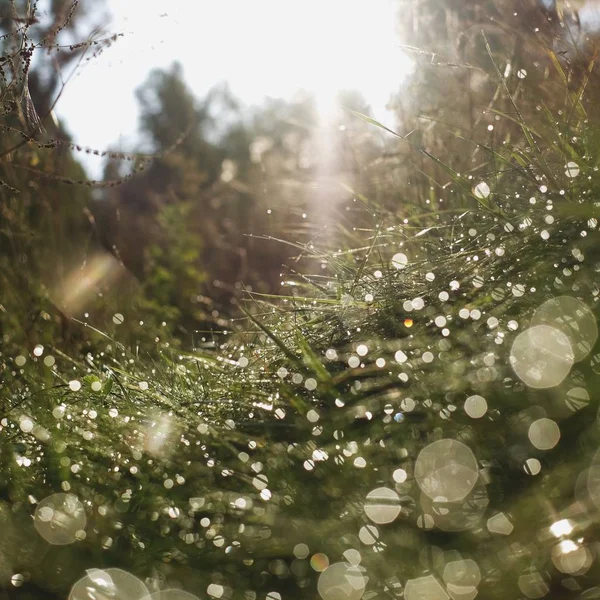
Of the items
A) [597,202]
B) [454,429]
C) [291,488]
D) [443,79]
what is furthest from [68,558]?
[443,79]

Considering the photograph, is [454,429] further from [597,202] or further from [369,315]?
[597,202]

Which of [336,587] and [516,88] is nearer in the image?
[336,587]

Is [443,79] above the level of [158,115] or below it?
below

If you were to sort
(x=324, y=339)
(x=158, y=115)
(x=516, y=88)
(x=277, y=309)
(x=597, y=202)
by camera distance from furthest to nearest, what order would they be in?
1. (x=158, y=115)
2. (x=516, y=88)
3. (x=277, y=309)
4. (x=324, y=339)
5. (x=597, y=202)

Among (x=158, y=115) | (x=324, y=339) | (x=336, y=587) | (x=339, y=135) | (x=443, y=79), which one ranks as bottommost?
(x=336, y=587)

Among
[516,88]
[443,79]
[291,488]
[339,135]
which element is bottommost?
[291,488]

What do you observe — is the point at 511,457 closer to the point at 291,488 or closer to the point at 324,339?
the point at 291,488

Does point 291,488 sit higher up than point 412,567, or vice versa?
point 291,488

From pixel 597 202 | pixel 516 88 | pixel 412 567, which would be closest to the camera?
pixel 412 567

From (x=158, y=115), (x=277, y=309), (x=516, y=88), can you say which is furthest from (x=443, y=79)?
(x=158, y=115)
